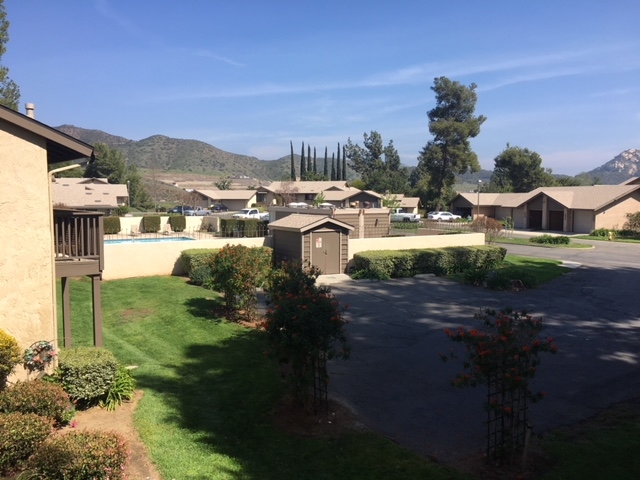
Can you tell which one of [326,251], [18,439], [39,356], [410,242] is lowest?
[18,439]

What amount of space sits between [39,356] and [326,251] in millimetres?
16609

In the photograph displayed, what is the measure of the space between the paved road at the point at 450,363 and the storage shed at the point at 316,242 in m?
2.36

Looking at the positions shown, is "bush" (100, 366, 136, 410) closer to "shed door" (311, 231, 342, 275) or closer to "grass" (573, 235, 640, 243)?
"shed door" (311, 231, 342, 275)

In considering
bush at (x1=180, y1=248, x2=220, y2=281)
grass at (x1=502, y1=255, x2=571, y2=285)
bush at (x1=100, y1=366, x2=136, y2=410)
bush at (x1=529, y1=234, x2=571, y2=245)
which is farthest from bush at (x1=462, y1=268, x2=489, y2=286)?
bush at (x1=529, y1=234, x2=571, y2=245)

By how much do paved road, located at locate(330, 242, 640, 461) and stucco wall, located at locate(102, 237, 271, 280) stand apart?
7.04 m

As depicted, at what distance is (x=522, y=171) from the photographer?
83.1 metres

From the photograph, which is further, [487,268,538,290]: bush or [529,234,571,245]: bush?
[529,234,571,245]: bush

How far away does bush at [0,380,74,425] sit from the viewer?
797 centimetres

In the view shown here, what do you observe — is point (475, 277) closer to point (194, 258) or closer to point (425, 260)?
point (425, 260)

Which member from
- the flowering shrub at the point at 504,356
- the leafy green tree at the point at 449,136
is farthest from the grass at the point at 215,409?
the leafy green tree at the point at 449,136

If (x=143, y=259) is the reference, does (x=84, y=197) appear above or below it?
above

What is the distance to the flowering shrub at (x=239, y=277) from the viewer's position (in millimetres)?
16062

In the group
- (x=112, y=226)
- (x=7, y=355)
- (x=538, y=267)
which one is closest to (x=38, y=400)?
(x=7, y=355)

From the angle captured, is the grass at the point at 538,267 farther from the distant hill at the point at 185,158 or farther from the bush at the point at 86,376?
the distant hill at the point at 185,158
